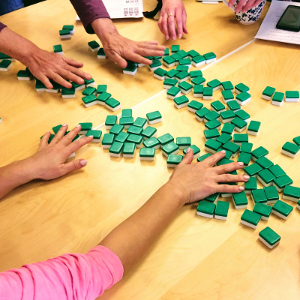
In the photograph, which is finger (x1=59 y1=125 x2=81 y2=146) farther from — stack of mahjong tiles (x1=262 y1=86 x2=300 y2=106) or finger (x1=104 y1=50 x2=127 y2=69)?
stack of mahjong tiles (x1=262 y1=86 x2=300 y2=106)

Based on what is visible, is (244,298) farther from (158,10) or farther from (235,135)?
(158,10)

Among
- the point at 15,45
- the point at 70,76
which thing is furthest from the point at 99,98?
the point at 15,45

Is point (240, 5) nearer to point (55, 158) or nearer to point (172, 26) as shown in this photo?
point (172, 26)

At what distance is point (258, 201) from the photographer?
1.03m

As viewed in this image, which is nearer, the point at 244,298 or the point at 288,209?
the point at 244,298

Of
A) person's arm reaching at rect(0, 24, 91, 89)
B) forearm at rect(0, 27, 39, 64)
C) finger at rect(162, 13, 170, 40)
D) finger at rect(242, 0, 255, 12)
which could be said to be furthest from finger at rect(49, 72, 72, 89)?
finger at rect(242, 0, 255, 12)

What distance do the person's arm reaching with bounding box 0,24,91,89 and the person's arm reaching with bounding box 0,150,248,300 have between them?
0.73 m

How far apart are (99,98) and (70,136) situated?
0.89 ft

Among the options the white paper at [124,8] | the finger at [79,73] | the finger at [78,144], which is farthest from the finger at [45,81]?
the white paper at [124,8]

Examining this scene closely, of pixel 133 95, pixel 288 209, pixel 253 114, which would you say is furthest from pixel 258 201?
pixel 133 95

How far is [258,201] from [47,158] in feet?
2.59

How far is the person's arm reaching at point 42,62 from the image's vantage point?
146 centimetres

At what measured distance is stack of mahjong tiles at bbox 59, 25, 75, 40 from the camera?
5.81ft

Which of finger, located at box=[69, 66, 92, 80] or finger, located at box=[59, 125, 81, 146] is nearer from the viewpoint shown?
finger, located at box=[59, 125, 81, 146]
